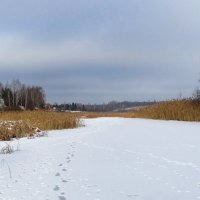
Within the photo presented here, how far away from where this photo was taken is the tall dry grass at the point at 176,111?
1972cm

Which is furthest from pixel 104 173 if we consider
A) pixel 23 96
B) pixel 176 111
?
pixel 23 96

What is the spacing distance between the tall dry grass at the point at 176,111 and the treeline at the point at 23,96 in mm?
50508

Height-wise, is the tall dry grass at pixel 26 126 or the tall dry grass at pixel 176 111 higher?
the tall dry grass at pixel 176 111

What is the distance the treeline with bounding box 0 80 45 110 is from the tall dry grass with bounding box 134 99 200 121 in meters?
50.5

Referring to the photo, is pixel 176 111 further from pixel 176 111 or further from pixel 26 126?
pixel 26 126

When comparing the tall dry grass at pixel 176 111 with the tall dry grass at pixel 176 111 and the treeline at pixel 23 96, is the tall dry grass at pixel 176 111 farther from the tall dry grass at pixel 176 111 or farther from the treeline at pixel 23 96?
the treeline at pixel 23 96

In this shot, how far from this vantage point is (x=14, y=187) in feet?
17.0

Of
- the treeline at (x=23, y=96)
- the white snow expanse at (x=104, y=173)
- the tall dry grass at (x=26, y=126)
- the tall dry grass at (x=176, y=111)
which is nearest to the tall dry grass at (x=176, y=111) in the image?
the tall dry grass at (x=176, y=111)

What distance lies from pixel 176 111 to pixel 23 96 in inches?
2675

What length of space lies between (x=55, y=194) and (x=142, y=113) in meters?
20.0

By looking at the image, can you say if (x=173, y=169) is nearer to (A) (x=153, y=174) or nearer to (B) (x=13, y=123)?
(A) (x=153, y=174)

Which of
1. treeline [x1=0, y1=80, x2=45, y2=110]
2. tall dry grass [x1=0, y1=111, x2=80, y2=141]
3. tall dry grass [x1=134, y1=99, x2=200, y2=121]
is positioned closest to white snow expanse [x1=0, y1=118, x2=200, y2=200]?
tall dry grass [x1=0, y1=111, x2=80, y2=141]

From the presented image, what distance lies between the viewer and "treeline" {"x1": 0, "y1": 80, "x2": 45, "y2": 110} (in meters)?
75.8

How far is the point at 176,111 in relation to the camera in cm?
2064
